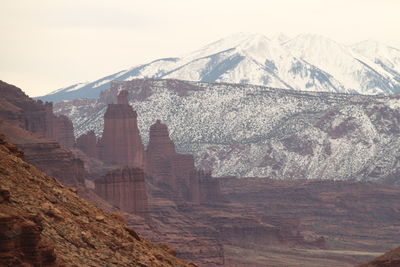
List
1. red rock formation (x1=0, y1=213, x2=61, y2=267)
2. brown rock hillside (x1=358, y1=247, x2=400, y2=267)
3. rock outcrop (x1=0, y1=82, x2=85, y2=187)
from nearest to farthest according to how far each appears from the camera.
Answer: red rock formation (x1=0, y1=213, x2=61, y2=267)
brown rock hillside (x1=358, y1=247, x2=400, y2=267)
rock outcrop (x1=0, y1=82, x2=85, y2=187)

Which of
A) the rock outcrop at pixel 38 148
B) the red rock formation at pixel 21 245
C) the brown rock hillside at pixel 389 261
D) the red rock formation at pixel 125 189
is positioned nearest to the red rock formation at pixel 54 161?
the rock outcrop at pixel 38 148

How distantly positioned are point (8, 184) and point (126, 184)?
490 ft

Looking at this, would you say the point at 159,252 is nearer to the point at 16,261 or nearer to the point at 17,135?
the point at 16,261

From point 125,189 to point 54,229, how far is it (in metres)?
149

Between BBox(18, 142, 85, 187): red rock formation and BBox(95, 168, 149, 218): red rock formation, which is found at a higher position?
BBox(18, 142, 85, 187): red rock formation

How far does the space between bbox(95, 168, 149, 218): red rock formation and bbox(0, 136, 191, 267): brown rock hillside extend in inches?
5531

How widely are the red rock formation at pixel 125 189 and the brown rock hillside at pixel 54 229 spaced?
14048 cm

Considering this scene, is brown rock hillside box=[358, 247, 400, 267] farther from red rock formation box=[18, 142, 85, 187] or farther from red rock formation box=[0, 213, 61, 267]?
red rock formation box=[18, 142, 85, 187]

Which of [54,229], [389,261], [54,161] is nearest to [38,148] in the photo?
[54,161]

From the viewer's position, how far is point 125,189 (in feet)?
586

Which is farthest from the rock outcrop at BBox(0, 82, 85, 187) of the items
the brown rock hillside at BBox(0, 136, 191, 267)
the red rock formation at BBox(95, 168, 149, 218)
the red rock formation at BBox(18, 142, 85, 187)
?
the brown rock hillside at BBox(0, 136, 191, 267)

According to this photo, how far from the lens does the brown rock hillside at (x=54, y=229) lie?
85.3 feet

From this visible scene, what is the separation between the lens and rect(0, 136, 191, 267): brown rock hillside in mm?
25984

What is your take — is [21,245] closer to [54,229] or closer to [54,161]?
[54,229]
